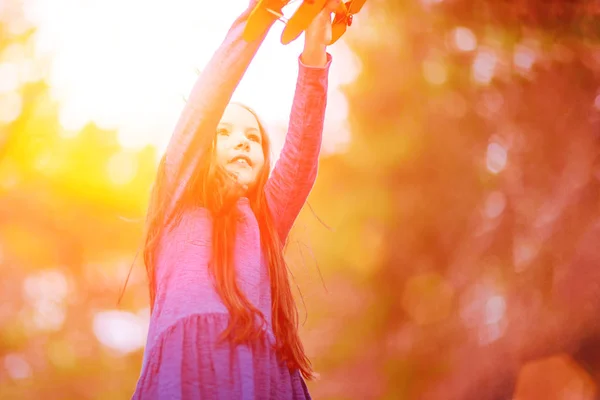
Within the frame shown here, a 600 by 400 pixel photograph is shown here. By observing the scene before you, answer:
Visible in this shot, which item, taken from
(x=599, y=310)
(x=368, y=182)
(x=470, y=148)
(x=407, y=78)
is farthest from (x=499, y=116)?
(x=599, y=310)

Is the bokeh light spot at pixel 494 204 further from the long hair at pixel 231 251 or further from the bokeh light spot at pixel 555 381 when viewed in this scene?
the long hair at pixel 231 251

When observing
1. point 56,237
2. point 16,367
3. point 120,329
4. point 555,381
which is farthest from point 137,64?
point 555,381

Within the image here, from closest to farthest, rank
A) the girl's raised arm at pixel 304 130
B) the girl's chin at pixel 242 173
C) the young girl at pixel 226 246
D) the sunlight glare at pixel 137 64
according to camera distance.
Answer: the young girl at pixel 226 246
the girl's raised arm at pixel 304 130
the girl's chin at pixel 242 173
the sunlight glare at pixel 137 64

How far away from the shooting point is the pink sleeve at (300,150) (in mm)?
1149

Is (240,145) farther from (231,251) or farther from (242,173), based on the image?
(231,251)

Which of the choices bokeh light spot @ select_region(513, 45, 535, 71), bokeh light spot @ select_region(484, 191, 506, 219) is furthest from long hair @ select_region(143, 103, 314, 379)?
bokeh light spot @ select_region(513, 45, 535, 71)

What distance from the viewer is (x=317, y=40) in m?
1.15

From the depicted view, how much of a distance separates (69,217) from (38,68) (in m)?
0.35

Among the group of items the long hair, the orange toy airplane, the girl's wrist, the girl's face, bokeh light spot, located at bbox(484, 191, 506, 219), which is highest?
the orange toy airplane

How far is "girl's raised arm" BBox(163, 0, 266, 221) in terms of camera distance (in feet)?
3.58

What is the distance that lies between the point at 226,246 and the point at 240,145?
228mm

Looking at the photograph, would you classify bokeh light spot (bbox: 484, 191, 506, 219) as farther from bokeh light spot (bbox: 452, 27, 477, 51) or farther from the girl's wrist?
the girl's wrist

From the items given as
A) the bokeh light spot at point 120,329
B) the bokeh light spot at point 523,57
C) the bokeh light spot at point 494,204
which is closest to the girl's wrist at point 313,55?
the bokeh light spot at point 120,329

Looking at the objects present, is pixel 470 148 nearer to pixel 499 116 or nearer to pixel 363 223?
pixel 499 116
